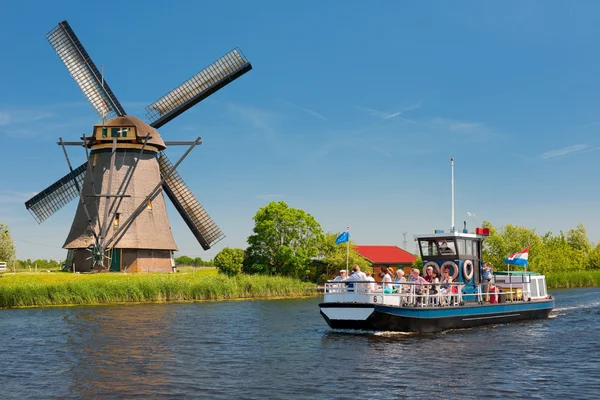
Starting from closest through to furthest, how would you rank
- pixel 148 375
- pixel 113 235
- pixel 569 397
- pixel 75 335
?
pixel 569 397 → pixel 148 375 → pixel 75 335 → pixel 113 235

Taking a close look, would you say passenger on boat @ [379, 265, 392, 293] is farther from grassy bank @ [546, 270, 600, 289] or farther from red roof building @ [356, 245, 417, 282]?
red roof building @ [356, 245, 417, 282]

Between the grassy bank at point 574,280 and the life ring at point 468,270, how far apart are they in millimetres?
50436

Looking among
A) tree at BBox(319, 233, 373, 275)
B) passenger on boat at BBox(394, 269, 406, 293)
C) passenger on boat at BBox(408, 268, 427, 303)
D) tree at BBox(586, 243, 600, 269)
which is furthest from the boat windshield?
tree at BBox(586, 243, 600, 269)

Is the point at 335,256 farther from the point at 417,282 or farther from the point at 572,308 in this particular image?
the point at 417,282

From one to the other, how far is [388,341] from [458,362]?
4869 mm

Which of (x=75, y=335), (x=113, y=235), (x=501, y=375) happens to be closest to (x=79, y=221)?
(x=113, y=235)

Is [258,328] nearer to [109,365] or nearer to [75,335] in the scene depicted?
[75,335]

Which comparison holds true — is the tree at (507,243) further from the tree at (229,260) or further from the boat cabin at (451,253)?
the boat cabin at (451,253)

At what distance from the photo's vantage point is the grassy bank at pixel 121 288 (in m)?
44.2

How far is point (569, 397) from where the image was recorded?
16.1 meters

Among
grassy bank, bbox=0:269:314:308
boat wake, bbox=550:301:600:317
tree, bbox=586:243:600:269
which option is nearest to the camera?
boat wake, bbox=550:301:600:317

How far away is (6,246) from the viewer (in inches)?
3214

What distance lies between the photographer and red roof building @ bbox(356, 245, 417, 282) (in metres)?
88.0

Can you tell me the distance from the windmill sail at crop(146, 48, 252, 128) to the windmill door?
1303 centimetres
